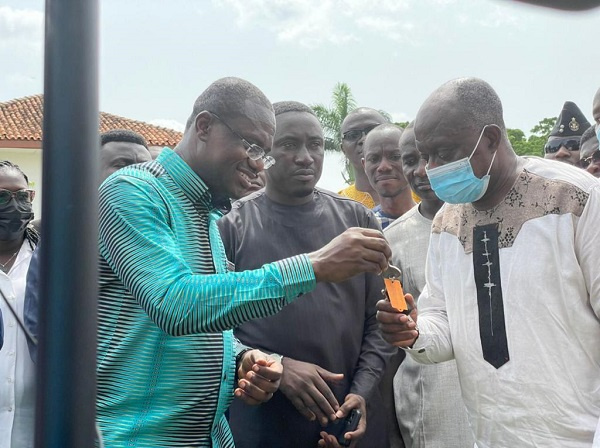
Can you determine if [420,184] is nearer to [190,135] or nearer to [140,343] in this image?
[190,135]

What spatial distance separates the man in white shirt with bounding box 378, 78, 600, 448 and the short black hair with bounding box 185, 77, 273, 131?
734 mm

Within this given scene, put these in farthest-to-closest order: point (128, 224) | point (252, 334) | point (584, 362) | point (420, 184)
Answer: point (420, 184), point (252, 334), point (584, 362), point (128, 224)

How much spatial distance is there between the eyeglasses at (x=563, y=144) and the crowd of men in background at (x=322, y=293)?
1432mm

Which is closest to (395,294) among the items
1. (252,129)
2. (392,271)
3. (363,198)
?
(392,271)

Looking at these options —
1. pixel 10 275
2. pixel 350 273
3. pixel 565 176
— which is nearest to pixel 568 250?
pixel 565 176

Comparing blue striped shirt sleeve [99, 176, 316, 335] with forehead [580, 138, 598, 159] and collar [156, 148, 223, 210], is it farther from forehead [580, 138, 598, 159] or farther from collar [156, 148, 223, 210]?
forehead [580, 138, 598, 159]

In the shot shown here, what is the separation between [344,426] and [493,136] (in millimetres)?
1415

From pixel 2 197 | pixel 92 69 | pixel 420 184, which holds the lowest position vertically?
pixel 2 197

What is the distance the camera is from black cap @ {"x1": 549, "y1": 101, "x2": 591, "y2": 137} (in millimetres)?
5867

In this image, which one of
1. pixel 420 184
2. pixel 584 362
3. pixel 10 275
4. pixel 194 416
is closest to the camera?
pixel 194 416

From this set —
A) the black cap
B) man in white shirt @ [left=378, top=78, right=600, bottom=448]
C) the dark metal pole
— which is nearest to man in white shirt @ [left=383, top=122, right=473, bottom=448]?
man in white shirt @ [left=378, top=78, right=600, bottom=448]

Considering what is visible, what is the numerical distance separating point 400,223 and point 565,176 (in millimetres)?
1501

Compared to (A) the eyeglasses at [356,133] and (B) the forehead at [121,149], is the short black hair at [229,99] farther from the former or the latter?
(A) the eyeglasses at [356,133]

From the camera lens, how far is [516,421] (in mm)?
2836
